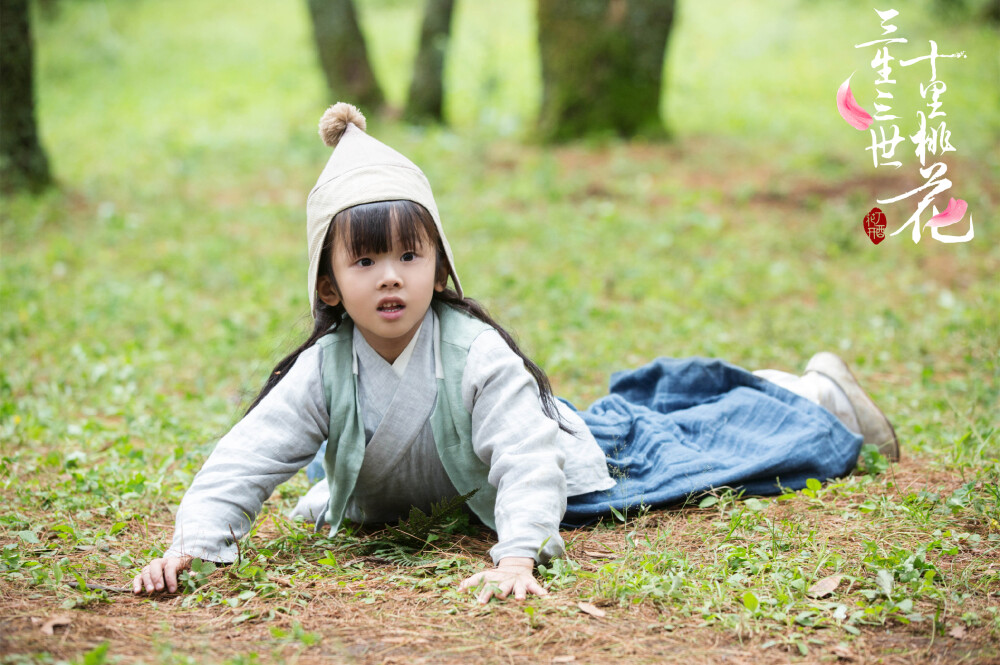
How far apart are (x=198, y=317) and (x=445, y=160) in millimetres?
3995

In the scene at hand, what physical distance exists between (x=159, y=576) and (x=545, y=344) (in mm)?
2965

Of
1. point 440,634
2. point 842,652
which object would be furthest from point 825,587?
point 440,634

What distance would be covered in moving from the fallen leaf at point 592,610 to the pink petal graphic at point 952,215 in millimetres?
5775

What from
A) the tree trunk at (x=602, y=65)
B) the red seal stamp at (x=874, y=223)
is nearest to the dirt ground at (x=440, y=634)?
the red seal stamp at (x=874, y=223)

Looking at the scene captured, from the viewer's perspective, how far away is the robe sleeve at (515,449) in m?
2.44

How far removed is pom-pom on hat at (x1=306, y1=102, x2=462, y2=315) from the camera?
2555mm

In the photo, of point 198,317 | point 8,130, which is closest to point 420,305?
point 198,317

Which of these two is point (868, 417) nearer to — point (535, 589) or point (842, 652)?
point (842, 652)

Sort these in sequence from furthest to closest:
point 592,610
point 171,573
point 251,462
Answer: point 251,462 < point 171,573 < point 592,610

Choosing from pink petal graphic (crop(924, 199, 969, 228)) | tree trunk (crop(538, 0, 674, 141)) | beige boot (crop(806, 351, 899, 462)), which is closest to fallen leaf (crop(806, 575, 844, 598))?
beige boot (crop(806, 351, 899, 462))

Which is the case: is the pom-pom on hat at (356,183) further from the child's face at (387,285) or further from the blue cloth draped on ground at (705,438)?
the blue cloth draped on ground at (705,438)

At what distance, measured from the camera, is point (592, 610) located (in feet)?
7.37

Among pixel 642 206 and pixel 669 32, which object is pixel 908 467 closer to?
pixel 642 206

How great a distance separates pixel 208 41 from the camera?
18922 millimetres
